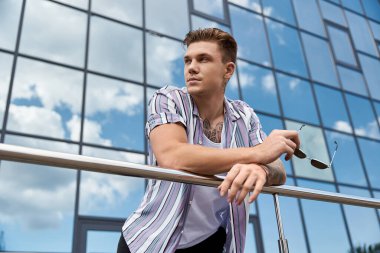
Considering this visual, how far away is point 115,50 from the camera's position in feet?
21.5

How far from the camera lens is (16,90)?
5.32m

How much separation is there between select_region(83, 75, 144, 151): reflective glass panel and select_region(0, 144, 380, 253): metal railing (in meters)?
4.74

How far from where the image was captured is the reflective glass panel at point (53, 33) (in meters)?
5.84

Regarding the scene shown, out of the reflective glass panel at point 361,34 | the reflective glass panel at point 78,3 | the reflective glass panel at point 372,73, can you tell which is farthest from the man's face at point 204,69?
the reflective glass panel at point 361,34

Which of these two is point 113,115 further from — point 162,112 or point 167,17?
point 162,112

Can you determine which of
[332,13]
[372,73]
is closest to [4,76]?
[332,13]

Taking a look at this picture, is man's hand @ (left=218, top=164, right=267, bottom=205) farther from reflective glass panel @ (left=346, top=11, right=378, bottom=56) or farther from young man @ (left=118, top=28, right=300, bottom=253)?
reflective glass panel @ (left=346, top=11, right=378, bottom=56)

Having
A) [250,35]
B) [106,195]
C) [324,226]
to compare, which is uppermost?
[250,35]

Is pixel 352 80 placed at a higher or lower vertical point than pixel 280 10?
lower

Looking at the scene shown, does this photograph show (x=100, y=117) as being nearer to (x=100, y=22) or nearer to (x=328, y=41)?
(x=100, y=22)

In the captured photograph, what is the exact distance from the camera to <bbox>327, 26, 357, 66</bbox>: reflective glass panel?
33.6 feet

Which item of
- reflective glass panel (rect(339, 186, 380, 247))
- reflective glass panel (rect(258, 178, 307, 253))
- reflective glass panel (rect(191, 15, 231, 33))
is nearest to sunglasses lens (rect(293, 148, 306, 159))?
reflective glass panel (rect(258, 178, 307, 253))

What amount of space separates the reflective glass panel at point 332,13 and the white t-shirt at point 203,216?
10.7 metres

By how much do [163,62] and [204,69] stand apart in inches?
227
